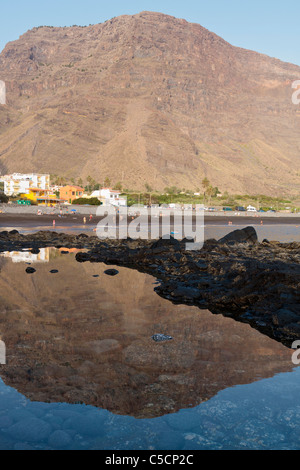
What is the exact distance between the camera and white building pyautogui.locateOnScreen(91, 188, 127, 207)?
326 ft

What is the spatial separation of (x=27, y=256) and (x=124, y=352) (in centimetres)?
1419

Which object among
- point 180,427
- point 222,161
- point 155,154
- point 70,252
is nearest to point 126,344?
point 180,427

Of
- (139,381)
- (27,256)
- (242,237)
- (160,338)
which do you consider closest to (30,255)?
(27,256)

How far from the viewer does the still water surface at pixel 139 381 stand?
473cm

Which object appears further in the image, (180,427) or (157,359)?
(157,359)

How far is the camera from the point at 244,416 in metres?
5.18

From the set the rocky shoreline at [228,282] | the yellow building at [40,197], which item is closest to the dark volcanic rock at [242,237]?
the rocky shoreline at [228,282]

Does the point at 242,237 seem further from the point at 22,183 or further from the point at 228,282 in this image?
the point at 22,183

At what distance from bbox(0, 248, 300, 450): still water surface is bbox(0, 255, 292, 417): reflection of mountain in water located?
2 centimetres

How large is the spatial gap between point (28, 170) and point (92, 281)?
162 m

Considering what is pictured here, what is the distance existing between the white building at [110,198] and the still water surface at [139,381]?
87926 millimetres

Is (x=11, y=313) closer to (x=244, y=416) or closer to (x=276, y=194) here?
(x=244, y=416)
